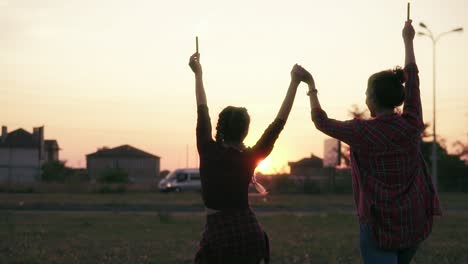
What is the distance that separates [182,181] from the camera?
6044cm

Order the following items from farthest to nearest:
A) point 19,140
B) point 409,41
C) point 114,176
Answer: point 19,140, point 114,176, point 409,41

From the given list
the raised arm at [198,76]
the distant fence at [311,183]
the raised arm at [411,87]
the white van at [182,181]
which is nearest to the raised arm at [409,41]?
the raised arm at [411,87]

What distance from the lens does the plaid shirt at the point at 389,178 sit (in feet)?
12.2

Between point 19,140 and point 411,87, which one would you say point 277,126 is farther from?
point 19,140

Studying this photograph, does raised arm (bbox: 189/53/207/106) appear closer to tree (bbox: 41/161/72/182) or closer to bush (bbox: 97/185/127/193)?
bush (bbox: 97/185/127/193)

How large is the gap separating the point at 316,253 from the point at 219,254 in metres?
8.02

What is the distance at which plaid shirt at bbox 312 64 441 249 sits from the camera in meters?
3.71

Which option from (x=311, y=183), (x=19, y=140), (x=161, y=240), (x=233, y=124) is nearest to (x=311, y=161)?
(x=19, y=140)

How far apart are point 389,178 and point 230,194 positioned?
778 millimetres

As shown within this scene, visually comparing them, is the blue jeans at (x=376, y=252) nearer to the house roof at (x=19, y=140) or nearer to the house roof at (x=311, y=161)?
the house roof at (x=19, y=140)

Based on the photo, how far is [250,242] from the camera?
12.3 feet

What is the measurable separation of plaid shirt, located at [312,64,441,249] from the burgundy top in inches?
15.8

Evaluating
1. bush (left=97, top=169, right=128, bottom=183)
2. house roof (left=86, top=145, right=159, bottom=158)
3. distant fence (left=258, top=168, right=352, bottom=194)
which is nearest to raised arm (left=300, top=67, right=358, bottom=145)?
distant fence (left=258, top=168, right=352, bottom=194)

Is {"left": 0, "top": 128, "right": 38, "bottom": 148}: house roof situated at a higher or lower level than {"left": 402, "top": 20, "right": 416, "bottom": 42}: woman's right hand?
higher
